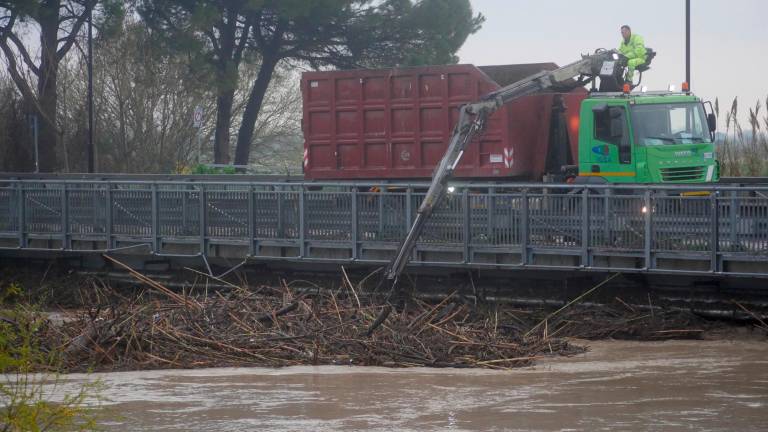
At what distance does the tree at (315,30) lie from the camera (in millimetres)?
35844

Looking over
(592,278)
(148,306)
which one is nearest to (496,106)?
(592,278)

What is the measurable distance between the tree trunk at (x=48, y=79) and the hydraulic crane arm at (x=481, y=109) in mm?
20898

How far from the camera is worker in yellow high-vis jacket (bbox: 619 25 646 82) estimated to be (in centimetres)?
1912

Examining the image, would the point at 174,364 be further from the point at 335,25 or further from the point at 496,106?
the point at 335,25

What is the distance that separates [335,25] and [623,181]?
19734mm

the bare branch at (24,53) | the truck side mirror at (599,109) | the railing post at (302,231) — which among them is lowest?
the railing post at (302,231)

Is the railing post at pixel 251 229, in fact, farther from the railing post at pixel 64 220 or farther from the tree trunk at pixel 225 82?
the tree trunk at pixel 225 82

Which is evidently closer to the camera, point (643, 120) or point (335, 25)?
point (643, 120)

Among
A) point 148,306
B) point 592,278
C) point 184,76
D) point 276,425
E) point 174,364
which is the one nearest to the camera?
point 276,425

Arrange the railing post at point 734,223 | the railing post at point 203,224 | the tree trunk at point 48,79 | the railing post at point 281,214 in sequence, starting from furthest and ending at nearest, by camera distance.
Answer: the tree trunk at point 48,79
the railing post at point 203,224
the railing post at point 281,214
the railing post at point 734,223

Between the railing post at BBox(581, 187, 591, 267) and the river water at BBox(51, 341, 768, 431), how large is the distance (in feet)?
5.01

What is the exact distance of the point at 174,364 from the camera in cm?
1369

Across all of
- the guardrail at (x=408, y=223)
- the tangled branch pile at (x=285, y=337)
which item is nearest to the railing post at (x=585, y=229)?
the guardrail at (x=408, y=223)

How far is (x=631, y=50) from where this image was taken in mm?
19203
